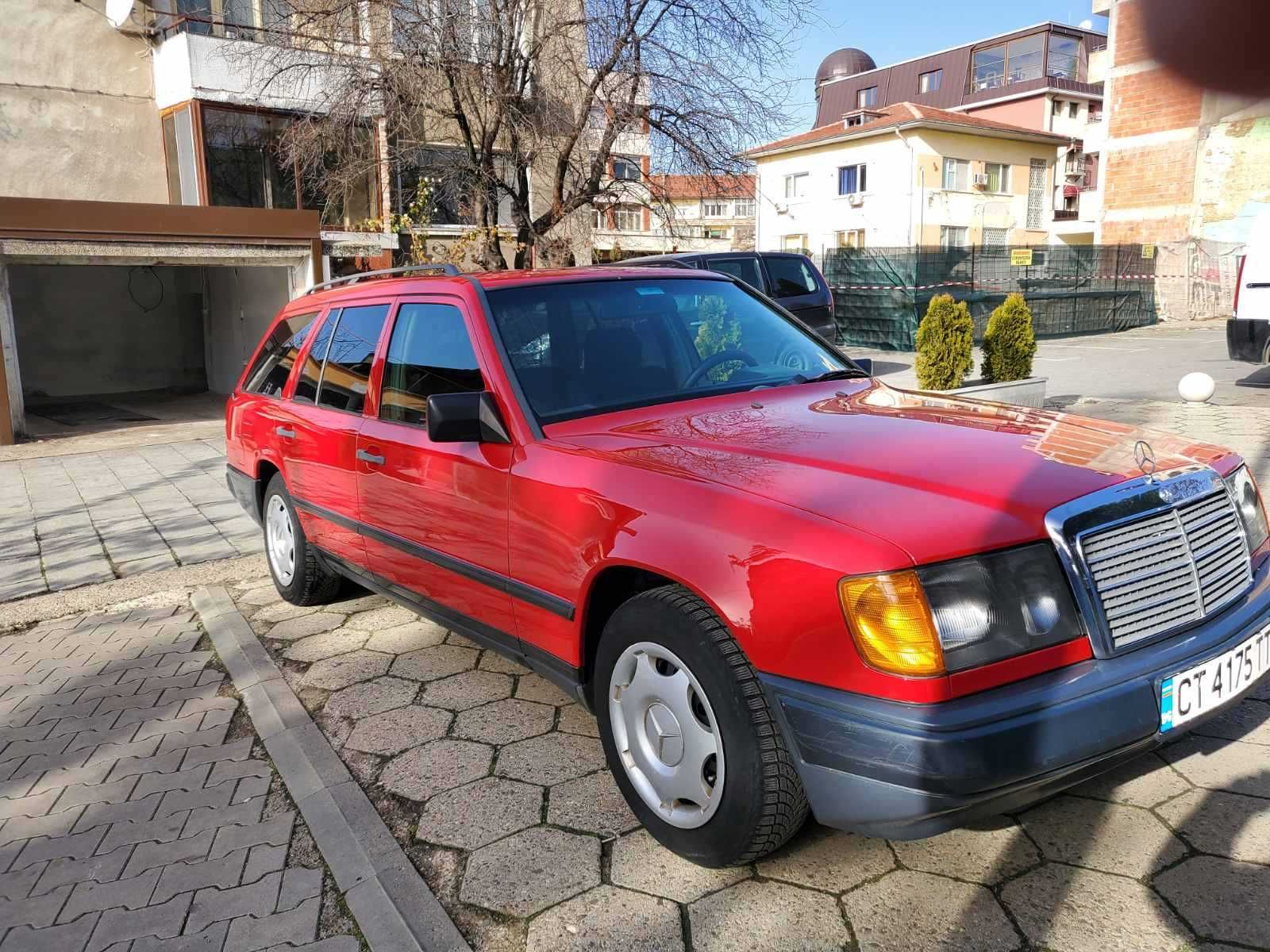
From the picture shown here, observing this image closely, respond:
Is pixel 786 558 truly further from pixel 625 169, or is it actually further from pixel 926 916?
pixel 625 169

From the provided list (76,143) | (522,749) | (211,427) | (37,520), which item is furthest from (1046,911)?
(76,143)

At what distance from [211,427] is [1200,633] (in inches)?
538

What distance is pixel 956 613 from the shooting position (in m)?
2.25

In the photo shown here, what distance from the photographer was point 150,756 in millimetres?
3736

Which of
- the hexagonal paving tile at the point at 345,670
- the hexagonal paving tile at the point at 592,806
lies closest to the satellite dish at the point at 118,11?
the hexagonal paving tile at the point at 345,670

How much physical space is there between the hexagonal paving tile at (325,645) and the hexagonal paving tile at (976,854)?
9.42ft

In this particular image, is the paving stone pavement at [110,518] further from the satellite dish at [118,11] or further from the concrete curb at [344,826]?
the satellite dish at [118,11]

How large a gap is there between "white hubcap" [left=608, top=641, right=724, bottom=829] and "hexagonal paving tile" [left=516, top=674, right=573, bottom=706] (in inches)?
40.8

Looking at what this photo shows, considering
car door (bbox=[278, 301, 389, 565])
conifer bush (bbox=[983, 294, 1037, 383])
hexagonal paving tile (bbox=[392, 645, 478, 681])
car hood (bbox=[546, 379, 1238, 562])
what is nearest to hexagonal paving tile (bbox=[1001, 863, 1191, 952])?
car hood (bbox=[546, 379, 1238, 562])

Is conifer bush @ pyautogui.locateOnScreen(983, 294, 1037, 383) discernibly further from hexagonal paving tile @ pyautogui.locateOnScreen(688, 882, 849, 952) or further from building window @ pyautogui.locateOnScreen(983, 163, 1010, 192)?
building window @ pyautogui.locateOnScreen(983, 163, 1010, 192)

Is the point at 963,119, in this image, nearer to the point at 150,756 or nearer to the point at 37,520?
the point at 37,520

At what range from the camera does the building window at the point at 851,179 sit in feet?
134

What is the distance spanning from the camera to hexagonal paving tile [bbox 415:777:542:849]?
3.04 metres

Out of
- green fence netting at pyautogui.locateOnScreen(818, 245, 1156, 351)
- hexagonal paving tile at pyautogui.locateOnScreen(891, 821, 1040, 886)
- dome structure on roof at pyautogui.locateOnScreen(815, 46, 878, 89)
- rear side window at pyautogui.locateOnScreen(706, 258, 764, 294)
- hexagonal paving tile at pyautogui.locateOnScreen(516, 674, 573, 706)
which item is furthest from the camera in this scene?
dome structure on roof at pyautogui.locateOnScreen(815, 46, 878, 89)
